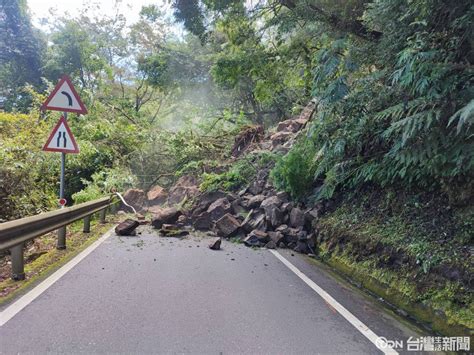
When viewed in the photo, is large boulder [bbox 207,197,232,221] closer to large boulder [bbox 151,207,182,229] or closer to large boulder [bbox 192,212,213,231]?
large boulder [bbox 192,212,213,231]

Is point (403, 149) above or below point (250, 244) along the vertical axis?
above

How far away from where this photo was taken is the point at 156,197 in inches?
495

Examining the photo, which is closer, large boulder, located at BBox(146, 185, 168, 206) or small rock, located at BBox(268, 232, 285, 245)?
small rock, located at BBox(268, 232, 285, 245)

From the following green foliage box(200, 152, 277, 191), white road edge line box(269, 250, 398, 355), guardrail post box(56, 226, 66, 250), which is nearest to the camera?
white road edge line box(269, 250, 398, 355)

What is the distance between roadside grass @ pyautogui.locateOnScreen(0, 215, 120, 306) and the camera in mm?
4316

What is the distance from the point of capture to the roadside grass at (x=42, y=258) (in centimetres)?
432

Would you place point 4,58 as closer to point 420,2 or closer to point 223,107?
point 223,107

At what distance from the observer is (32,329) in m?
3.31

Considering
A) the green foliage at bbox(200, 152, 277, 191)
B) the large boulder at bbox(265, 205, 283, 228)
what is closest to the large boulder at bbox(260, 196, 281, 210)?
the large boulder at bbox(265, 205, 283, 228)

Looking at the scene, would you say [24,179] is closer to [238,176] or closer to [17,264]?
[17,264]

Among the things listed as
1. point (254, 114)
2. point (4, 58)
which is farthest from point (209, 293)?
point (4, 58)

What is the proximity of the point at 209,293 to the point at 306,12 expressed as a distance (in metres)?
6.46

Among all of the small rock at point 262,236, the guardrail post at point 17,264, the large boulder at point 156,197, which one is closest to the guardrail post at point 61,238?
the guardrail post at point 17,264

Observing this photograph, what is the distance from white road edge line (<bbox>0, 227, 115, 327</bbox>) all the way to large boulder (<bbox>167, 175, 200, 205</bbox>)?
201 inches
